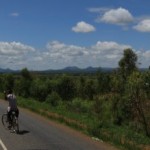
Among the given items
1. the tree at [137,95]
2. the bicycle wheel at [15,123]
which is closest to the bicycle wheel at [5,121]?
the bicycle wheel at [15,123]

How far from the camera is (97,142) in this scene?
18.2 m

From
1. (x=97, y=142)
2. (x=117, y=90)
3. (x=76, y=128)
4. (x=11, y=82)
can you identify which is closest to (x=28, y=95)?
(x=11, y=82)

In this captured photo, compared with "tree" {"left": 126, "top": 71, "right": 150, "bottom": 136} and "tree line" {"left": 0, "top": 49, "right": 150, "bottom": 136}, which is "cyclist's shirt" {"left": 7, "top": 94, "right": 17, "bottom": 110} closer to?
"tree line" {"left": 0, "top": 49, "right": 150, "bottom": 136}

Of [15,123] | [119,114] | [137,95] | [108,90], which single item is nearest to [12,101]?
[15,123]

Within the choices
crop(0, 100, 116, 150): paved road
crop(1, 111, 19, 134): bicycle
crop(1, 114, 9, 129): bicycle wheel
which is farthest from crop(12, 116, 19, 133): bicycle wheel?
crop(1, 114, 9, 129): bicycle wheel

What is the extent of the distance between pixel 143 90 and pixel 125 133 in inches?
125

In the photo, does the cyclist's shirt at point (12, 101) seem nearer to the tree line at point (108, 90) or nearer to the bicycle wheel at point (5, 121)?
the bicycle wheel at point (5, 121)

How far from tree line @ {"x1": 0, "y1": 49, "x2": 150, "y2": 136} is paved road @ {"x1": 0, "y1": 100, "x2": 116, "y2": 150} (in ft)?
10.2

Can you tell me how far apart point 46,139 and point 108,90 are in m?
61.3

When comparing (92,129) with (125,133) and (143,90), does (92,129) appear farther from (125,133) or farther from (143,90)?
(143,90)

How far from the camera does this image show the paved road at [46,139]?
16469 millimetres

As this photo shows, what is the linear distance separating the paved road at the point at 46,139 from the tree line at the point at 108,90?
310 cm

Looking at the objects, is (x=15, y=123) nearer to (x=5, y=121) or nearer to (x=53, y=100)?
(x=5, y=121)

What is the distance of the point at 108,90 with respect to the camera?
261ft
